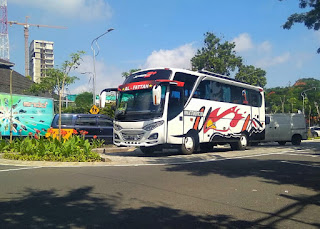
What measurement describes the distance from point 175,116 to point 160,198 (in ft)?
22.5

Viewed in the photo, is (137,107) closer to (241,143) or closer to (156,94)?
(156,94)

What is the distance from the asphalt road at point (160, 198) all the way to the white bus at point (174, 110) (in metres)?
2.92

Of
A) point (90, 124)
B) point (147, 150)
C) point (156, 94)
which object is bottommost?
point (147, 150)

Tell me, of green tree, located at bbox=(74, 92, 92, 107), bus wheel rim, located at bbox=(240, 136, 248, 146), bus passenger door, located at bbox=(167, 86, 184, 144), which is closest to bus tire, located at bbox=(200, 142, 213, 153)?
bus wheel rim, located at bbox=(240, 136, 248, 146)

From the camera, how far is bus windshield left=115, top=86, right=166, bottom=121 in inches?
471

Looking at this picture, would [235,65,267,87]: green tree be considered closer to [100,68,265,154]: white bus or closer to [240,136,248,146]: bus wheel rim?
[240,136,248,146]: bus wheel rim

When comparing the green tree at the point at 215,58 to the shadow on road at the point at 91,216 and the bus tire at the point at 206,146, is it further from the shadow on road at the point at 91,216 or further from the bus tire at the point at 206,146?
the shadow on road at the point at 91,216

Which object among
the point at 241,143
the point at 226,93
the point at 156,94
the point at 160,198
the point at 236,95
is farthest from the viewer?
the point at 241,143

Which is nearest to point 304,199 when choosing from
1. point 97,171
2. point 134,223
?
point 134,223

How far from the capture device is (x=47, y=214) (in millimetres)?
4742

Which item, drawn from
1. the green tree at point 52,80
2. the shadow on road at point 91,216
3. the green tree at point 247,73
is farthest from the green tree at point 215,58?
the shadow on road at point 91,216

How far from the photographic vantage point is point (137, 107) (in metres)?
12.3

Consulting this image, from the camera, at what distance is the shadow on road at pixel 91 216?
432 centimetres

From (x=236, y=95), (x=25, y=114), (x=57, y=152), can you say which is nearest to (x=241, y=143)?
(x=236, y=95)
